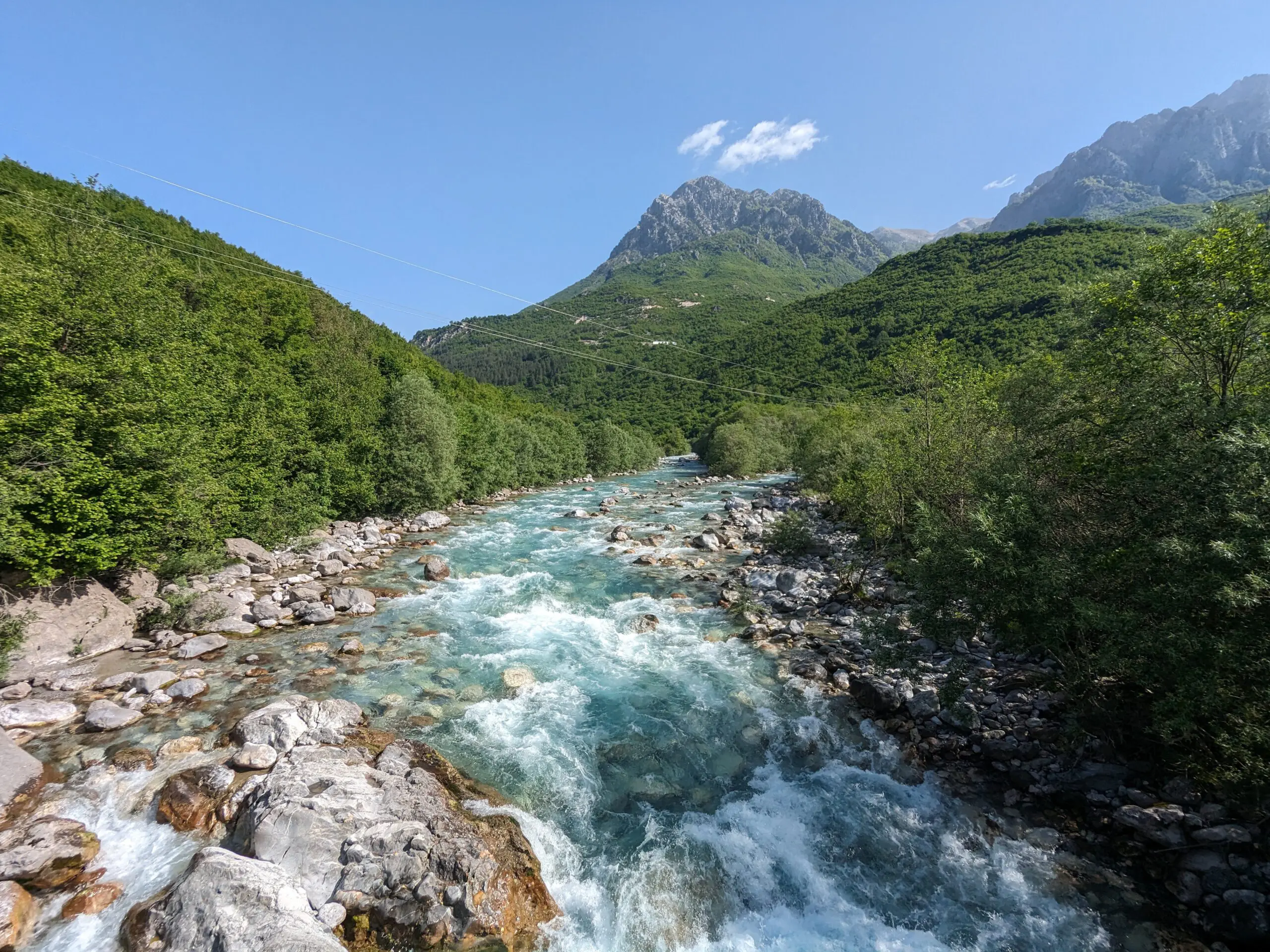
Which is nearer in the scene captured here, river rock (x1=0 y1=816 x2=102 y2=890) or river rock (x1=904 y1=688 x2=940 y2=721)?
river rock (x1=0 y1=816 x2=102 y2=890)

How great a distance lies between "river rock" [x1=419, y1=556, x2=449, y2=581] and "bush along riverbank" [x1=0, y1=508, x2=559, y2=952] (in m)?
7.08

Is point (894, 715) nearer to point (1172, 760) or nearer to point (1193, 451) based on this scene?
point (1172, 760)

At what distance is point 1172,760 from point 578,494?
43.4 meters

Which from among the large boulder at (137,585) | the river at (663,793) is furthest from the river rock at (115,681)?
the large boulder at (137,585)

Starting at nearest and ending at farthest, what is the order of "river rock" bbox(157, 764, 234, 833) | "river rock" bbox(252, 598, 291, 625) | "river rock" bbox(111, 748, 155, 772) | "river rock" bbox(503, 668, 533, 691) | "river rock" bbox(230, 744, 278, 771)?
"river rock" bbox(157, 764, 234, 833) → "river rock" bbox(230, 744, 278, 771) → "river rock" bbox(111, 748, 155, 772) → "river rock" bbox(503, 668, 533, 691) → "river rock" bbox(252, 598, 291, 625)

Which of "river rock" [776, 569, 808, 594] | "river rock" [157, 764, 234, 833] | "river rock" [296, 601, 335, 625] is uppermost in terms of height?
"river rock" [296, 601, 335, 625]

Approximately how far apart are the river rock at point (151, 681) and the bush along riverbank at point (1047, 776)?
541 inches

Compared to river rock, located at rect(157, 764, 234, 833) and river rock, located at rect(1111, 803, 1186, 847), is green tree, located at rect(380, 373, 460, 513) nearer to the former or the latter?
river rock, located at rect(157, 764, 234, 833)

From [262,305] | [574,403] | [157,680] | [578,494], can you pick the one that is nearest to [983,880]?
[157,680]

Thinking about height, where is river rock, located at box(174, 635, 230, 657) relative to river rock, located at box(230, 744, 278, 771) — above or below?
above

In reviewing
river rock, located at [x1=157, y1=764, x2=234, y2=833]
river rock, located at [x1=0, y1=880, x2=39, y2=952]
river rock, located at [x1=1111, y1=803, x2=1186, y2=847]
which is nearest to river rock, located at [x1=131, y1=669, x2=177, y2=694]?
river rock, located at [x1=157, y1=764, x2=234, y2=833]

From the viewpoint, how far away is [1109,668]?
23.5 feet

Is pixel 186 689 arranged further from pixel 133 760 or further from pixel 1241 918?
pixel 1241 918

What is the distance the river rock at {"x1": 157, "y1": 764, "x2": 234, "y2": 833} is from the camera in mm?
7090
